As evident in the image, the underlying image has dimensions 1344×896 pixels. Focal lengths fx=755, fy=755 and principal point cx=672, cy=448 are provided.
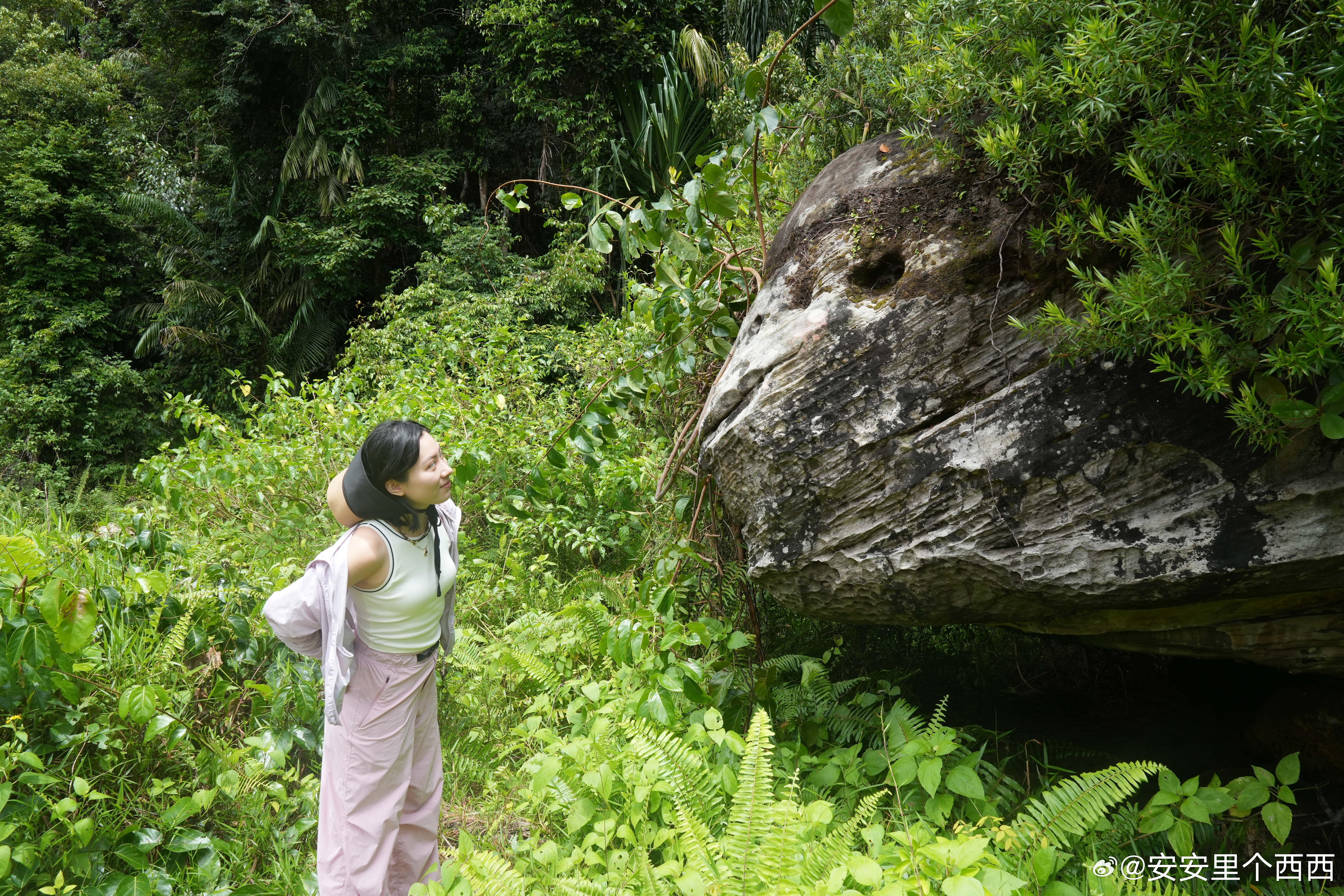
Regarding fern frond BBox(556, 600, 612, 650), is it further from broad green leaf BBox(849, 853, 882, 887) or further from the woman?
broad green leaf BBox(849, 853, 882, 887)

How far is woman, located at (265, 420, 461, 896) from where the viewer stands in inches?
84.4

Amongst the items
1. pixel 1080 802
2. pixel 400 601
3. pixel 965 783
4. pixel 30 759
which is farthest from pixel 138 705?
pixel 1080 802

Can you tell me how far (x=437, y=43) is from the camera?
12.4m

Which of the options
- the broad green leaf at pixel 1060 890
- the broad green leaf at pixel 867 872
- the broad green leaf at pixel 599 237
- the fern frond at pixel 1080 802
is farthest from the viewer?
the broad green leaf at pixel 599 237

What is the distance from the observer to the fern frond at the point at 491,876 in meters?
1.87

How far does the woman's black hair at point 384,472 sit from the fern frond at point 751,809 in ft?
3.90

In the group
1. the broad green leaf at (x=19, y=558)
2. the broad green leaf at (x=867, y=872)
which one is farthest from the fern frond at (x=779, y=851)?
the broad green leaf at (x=19, y=558)

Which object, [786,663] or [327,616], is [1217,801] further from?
[327,616]

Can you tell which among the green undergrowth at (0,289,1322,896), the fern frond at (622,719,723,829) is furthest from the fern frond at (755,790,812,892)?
the fern frond at (622,719,723,829)

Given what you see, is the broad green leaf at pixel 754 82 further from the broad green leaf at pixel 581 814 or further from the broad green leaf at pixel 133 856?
the broad green leaf at pixel 133 856

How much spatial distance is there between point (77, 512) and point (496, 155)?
825 centimetres

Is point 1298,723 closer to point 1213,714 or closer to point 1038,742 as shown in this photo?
point 1213,714

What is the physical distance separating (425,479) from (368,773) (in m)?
0.88

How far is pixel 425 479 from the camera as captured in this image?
221cm
